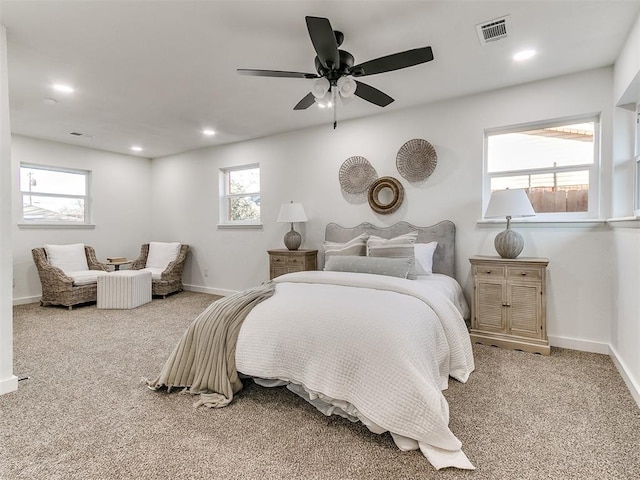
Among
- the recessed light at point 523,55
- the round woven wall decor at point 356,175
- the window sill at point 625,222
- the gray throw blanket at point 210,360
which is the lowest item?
the gray throw blanket at point 210,360

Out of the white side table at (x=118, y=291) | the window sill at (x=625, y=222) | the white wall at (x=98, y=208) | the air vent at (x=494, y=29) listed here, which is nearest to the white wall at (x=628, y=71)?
the air vent at (x=494, y=29)

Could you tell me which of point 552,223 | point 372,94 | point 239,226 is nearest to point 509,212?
point 552,223

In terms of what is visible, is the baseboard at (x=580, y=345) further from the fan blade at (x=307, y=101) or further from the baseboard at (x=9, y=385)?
the baseboard at (x=9, y=385)

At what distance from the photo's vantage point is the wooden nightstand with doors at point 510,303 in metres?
3.02

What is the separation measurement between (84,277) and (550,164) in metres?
6.16

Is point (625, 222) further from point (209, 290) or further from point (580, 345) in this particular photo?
point (209, 290)

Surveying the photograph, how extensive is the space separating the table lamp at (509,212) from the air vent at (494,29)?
1305mm

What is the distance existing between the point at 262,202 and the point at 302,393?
3673mm

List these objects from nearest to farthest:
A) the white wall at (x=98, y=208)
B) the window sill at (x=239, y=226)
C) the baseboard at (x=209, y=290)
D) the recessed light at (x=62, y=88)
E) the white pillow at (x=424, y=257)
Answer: the recessed light at (x=62, y=88)
the white pillow at (x=424, y=257)
the white wall at (x=98, y=208)
the window sill at (x=239, y=226)
the baseboard at (x=209, y=290)

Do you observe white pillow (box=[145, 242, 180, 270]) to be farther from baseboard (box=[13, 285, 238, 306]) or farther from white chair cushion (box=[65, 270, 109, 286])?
white chair cushion (box=[65, 270, 109, 286])

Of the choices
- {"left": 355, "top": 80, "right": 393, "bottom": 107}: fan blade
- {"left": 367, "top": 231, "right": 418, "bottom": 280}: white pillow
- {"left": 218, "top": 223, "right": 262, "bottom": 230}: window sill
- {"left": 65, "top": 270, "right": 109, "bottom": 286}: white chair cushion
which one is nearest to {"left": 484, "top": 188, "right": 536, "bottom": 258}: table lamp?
{"left": 367, "top": 231, "right": 418, "bottom": 280}: white pillow

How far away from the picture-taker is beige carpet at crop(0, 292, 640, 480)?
5.16ft

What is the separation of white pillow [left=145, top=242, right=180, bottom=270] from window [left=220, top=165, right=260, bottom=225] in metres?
1.07

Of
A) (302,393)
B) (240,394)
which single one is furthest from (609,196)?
(240,394)
